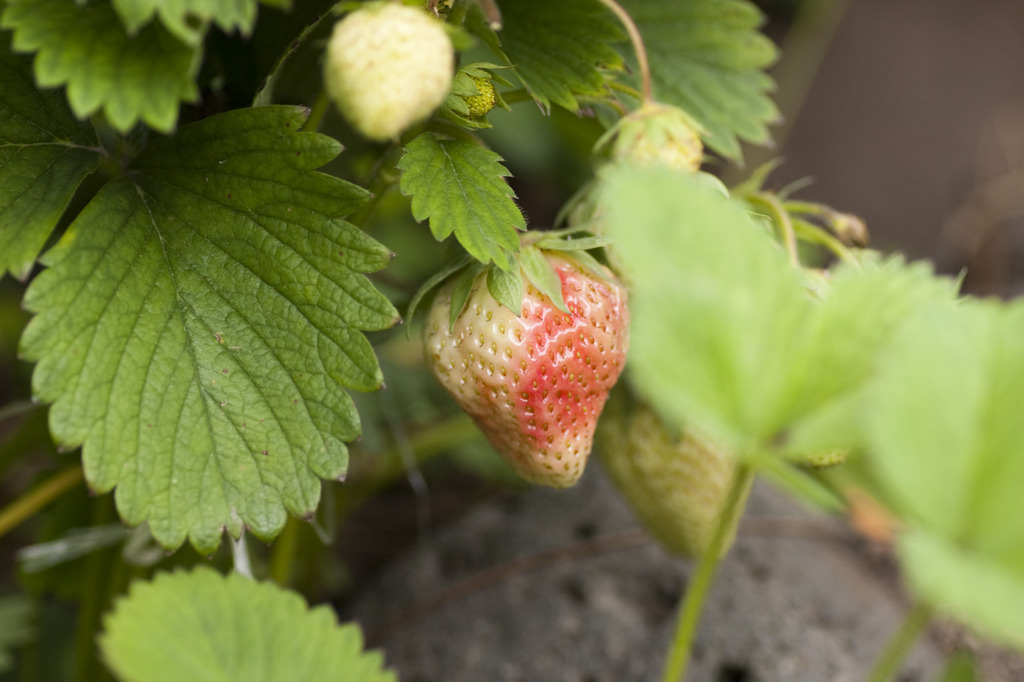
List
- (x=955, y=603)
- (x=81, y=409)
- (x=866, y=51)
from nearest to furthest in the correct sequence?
(x=955, y=603) < (x=81, y=409) < (x=866, y=51)

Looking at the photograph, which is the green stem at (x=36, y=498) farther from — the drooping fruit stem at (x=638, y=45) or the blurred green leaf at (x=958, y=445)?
the blurred green leaf at (x=958, y=445)

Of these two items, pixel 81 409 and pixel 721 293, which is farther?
pixel 81 409

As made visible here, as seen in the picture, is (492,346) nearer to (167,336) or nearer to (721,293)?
(167,336)

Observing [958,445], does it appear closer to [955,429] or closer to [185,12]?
[955,429]

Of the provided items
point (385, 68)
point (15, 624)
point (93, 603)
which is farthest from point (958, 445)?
point (15, 624)

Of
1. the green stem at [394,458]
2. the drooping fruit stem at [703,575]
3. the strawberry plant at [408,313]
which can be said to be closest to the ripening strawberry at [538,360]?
the strawberry plant at [408,313]

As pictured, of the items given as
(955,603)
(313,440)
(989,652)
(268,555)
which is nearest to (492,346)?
(313,440)
